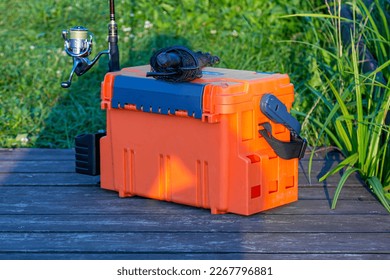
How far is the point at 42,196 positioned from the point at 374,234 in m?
1.51

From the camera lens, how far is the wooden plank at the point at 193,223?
12.6 feet

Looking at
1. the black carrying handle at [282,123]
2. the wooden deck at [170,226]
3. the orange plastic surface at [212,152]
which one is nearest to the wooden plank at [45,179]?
the wooden deck at [170,226]

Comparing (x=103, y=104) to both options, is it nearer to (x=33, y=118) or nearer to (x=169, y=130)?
(x=169, y=130)

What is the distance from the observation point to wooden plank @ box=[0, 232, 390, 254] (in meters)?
3.58

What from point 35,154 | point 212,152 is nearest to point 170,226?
point 212,152

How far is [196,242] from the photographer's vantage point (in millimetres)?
3666

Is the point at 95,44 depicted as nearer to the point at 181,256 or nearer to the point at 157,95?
the point at 157,95

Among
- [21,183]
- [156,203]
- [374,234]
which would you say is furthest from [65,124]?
[374,234]

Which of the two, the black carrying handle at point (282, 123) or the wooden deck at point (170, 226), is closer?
the wooden deck at point (170, 226)

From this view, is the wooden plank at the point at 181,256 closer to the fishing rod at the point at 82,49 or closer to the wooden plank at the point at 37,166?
the fishing rod at the point at 82,49

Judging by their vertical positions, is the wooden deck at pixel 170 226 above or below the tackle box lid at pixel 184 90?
below

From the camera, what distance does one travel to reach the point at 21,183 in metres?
4.54

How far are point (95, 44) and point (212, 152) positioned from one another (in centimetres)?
262
